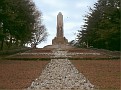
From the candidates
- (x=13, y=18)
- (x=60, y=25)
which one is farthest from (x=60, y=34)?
(x=13, y=18)

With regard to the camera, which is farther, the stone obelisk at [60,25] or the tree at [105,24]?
the stone obelisk at [60,25]

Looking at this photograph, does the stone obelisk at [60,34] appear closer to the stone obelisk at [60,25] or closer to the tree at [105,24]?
the stone obelisk at [60,25]

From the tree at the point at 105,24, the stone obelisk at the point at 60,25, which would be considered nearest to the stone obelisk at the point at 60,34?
the stone obelisk at the point at 60,25

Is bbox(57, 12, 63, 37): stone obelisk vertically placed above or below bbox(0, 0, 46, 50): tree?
above

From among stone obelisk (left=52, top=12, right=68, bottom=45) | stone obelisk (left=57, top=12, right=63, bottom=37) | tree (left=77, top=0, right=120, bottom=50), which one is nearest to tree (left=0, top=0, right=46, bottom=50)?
tree (left=77, top=0, right=120, bottom=50)

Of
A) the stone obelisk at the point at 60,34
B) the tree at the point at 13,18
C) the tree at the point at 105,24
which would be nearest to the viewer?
the tree at the point at 13,18

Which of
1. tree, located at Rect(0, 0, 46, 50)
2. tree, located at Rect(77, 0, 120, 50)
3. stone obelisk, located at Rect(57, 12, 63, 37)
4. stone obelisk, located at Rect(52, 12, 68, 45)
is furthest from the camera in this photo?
stone obelisk, located at Rect(57, 12, 63, 37)

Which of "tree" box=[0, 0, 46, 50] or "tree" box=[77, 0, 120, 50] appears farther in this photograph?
"tree" box=[77, 0, 120, 50]

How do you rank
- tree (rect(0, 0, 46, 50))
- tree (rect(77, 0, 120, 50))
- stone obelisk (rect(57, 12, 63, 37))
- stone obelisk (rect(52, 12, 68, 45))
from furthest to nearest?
1. stone obelisk (rect(57, 12, 63, 37))
2. stone obelisk (rect(52, 12, 68, 45))
3. tree (rect(77, 0, 120, 50))
4. tree (rect(0, 0, 46, 50))

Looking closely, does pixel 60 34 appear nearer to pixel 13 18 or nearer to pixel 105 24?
pixel 105 24

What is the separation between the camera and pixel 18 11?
152 feet

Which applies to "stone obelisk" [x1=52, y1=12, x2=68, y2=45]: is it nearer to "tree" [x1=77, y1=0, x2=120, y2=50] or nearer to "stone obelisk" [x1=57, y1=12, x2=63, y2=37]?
"stone obelisk" [x1=57, y1=12, x2=63, y2=37]

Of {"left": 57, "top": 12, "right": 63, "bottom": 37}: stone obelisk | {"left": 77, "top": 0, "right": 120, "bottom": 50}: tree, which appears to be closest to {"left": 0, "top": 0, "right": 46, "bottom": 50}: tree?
{"left": 77, "top": 0, "right": 120, "bottom": 50}: tree

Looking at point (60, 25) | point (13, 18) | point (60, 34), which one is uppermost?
point (60, 25)
